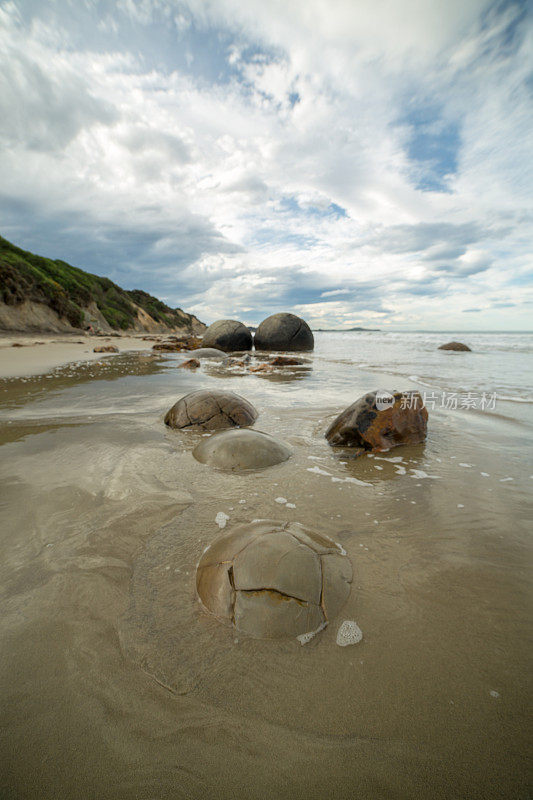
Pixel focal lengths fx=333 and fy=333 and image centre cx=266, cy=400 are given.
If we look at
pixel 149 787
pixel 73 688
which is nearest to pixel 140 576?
pixel 73 688

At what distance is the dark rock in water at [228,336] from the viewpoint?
1980 centimetres

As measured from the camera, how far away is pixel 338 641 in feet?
4.54

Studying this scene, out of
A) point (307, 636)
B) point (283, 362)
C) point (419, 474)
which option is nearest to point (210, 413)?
point (419, 474)

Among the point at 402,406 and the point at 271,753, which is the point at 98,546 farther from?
the point at 402,406

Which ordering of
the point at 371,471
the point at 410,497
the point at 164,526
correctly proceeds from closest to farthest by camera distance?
1. the point at 164,526
2. the point at 410,497
3. the point at 371,471

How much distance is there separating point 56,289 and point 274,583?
85.2 feet

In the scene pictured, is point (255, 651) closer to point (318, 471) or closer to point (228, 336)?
point (318, 471)

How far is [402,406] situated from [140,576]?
321cm

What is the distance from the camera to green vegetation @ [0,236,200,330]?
18.7 m

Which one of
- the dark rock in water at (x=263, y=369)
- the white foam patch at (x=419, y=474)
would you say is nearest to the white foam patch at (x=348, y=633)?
the white foam patch at (x=419, y=474)

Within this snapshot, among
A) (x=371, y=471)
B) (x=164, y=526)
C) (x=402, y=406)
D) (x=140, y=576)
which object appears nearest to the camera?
(x=140, y=576)

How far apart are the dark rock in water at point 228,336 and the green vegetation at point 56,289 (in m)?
10.4

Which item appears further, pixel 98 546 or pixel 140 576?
pixel 98 546

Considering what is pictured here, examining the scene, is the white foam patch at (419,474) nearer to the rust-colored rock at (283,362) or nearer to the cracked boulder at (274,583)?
the cracked boulder at (274,583)
